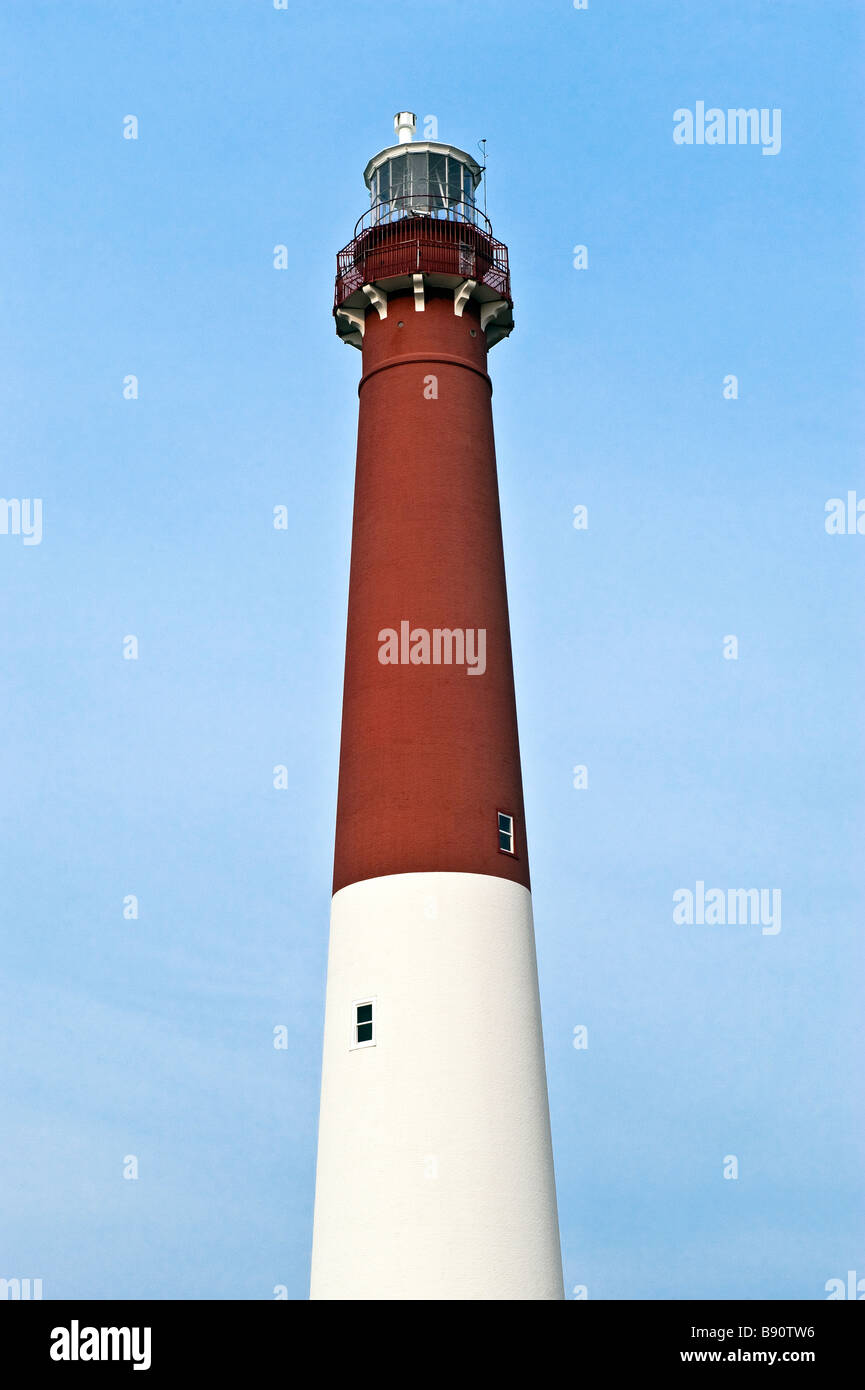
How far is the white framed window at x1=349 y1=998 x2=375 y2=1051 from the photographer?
39562 mm

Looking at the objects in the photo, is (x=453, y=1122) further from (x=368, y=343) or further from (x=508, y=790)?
(x=368, y=343)

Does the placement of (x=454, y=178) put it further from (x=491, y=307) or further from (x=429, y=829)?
(x=429, y=829)

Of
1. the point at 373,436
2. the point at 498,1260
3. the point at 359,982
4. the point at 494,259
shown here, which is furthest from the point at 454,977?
A: the point at 494,259

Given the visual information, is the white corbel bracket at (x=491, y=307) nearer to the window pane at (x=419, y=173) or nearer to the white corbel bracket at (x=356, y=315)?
the white corbel bracket at (x=356, y=315)

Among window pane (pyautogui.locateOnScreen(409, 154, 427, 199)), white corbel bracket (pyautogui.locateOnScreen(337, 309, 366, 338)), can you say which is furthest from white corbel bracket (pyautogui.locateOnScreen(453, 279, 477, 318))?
window pane (pyautogui.locateOnScreen(409, 154, 427, 199))

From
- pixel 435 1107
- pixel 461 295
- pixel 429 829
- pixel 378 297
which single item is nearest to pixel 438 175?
pixel 461 295

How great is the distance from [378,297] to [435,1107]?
17.7 meters

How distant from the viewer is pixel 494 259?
149ft

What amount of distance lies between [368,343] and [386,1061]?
1626 centimetres

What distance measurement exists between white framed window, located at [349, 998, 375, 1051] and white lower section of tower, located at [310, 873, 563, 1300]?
0.09 metres

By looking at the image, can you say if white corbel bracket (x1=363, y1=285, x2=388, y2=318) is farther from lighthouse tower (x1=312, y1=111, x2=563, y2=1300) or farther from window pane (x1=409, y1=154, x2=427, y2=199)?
window pane (x1=409, y1=154, x2=427, y2=199)

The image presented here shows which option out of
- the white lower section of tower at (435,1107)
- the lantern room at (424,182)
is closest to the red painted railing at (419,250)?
the lantern room at (424,182)
